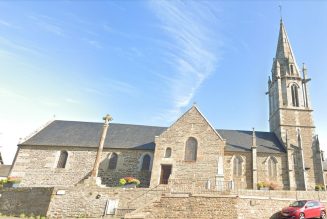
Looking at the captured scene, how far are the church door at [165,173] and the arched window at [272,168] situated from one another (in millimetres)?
10604

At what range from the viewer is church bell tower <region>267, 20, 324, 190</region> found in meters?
23.1

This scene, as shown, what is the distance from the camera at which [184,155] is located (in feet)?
70.6

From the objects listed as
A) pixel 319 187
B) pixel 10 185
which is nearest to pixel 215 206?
pixel 319 187

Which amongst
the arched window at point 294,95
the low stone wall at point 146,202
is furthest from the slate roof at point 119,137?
the low stone wall at point 146,202

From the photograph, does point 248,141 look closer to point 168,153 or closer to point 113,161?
point 168,153

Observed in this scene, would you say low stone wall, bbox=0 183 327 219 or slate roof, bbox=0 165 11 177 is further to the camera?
slate roof, bbox=0 165 11 177

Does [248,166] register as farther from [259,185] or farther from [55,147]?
[55,147]

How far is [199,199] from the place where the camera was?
561 inches

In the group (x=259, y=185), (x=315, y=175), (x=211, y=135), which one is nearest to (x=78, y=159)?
(x=211, y=135)

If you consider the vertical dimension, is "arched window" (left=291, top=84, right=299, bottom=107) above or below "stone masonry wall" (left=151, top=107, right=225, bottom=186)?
above

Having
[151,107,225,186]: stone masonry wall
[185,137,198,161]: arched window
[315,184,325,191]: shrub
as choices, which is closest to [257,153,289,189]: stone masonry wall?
[315,184,325,191]: shrub

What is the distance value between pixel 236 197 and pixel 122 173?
12568 millimetres

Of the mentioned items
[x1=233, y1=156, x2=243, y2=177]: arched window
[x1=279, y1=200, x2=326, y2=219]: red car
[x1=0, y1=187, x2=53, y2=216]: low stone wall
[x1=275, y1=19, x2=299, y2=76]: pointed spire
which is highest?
[x1=275, y1=19, x2=299, y2=76]: pointed spire

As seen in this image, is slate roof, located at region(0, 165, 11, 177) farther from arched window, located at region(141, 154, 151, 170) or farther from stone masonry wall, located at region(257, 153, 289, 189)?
stone masonry wall, located at region(257, 153, 289, 189)
